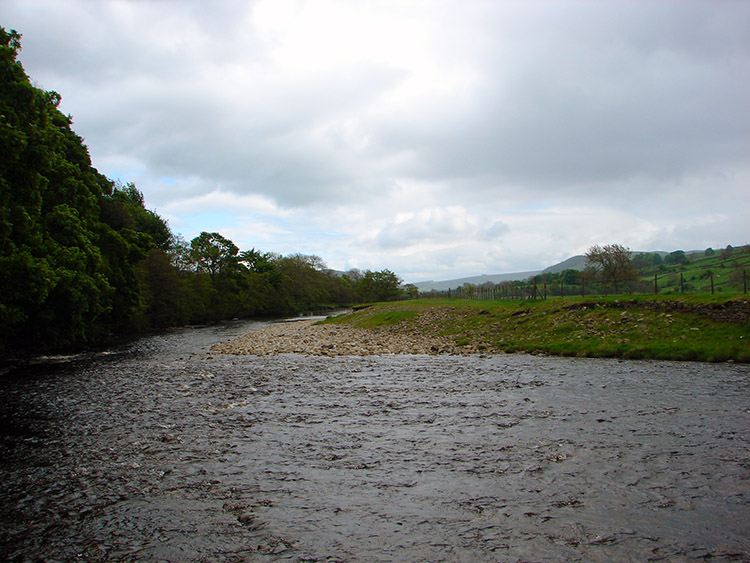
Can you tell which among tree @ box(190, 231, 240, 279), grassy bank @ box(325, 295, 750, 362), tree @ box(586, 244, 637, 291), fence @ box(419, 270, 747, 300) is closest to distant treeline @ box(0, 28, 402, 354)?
tree @ box(190, 231, 240, 279)

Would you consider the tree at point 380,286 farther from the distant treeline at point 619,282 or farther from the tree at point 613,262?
the tree at point 613,262

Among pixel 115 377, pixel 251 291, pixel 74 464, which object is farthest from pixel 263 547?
pixel 251 291

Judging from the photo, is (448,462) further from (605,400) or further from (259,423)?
(605,400)

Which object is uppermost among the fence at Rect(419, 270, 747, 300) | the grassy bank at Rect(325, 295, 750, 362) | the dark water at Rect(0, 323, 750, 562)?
the fence at Rect(419, 270, 747, 300)

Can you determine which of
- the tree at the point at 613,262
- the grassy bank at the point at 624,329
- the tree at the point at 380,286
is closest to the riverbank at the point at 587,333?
the grassy bank at the point at 624,329

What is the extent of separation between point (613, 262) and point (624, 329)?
3314 centimetres

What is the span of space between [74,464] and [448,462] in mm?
7968

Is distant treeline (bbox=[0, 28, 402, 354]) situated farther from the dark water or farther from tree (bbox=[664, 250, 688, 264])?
tree (bbox=[664, 250, 688, 264])

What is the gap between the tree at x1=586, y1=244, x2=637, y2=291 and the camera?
53875 millimetres

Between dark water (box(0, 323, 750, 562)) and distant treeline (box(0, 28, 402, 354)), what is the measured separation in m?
8.25

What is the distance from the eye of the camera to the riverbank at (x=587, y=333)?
2295cm

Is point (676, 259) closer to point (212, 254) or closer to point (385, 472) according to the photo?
point (212, 254)

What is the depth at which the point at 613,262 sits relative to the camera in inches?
2202

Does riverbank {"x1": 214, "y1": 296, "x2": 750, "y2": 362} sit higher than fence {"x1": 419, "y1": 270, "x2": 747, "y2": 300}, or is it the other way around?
fence {"x1": 419, "y1": 270, "x2": 747, "y2": 300}
